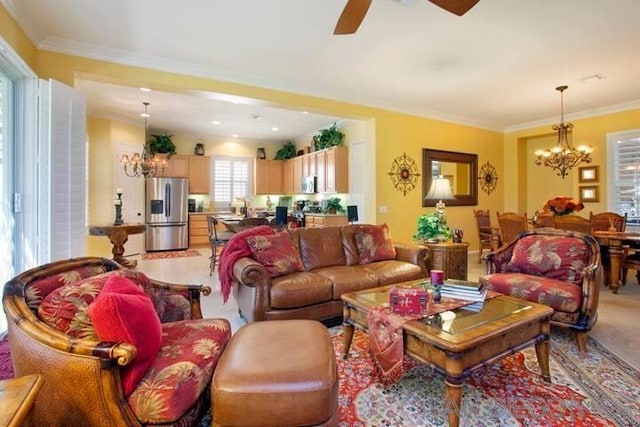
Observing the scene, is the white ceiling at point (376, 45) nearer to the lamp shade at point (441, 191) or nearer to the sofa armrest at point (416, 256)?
the lamp shade at point (441, 191)

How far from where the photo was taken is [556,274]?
296 centimetres

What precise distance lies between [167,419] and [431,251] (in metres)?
3.24

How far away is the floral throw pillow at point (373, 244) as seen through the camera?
3672 mm

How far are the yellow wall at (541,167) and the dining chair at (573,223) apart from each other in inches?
83.9

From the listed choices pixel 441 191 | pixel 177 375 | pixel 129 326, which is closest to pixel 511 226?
pixel 441 191

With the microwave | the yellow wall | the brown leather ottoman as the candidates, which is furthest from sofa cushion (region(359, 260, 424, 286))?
the yellow wall

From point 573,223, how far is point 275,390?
4637 mm

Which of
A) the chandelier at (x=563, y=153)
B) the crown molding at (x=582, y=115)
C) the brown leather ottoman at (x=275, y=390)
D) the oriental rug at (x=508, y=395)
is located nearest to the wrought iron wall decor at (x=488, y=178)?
the crown molding at (x=582, y=115)

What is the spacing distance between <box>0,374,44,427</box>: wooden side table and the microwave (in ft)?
20.8

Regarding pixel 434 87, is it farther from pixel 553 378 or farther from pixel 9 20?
→ pixel 9 20

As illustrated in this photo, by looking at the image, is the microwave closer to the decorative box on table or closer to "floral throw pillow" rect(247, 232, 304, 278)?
"floral throw pillow" rect(247, 232, 304, 278)

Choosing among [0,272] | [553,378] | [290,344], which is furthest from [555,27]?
[0,272]

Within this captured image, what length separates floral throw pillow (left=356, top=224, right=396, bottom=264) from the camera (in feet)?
12.0

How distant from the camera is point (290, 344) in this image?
1.60 metres
